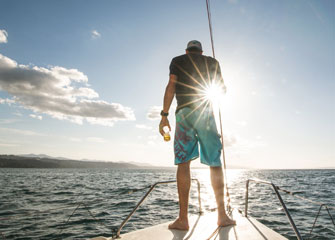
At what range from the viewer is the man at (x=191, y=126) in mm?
2463

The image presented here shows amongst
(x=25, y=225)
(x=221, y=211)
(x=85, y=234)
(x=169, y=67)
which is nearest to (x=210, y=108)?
(x=169, y=67)

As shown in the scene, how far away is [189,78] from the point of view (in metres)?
2.64

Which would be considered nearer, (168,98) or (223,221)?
(223,221)

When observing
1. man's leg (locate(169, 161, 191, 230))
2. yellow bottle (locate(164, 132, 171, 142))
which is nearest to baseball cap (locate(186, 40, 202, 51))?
yellow bottle (locate(164, 132, 171, 142))

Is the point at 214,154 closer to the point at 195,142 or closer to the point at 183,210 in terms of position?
the point at 195,142

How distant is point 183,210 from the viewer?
2.45 meters

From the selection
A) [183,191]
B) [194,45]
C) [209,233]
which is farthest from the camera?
[194,45]

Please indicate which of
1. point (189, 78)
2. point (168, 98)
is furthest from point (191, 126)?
point (189, 78)

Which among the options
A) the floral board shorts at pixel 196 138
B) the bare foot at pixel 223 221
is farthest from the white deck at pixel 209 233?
the floral board shorts at pixel 196 138

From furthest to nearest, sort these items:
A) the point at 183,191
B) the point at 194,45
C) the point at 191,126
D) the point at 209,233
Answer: the point at 194,45 → the point at 191,126 → the point at 183,191 → the point at 209,233

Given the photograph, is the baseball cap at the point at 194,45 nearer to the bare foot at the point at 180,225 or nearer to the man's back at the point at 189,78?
the man's back at the point at 189,78

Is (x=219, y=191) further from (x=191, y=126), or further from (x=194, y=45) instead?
(x=194, y=45)

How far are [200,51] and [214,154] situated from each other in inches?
54.1

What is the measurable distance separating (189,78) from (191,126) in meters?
0.61
